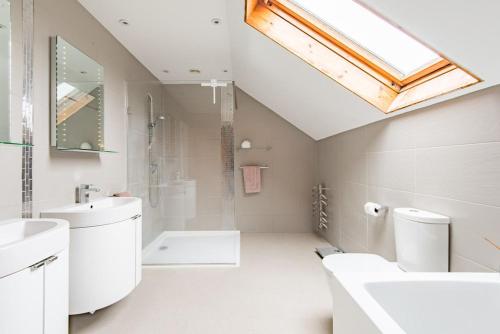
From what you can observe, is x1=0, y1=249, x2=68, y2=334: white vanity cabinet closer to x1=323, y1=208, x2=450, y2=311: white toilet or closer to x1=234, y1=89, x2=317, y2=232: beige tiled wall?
x1=323, y1=208, x2=450, y2=311: white toilet

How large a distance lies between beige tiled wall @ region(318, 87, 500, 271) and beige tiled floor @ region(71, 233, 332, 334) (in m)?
0.72

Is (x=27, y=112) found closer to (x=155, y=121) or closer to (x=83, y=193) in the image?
(x=83, y=193)

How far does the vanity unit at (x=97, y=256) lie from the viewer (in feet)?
5.32

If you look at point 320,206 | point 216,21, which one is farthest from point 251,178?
point 216,21

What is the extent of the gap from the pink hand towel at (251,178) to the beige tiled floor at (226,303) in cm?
128

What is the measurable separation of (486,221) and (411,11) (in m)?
1.06

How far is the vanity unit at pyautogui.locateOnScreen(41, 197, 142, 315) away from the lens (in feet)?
5.32

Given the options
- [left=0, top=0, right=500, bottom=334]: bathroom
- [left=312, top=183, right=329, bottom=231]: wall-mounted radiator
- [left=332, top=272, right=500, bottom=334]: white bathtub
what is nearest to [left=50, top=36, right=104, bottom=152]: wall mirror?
[left=0, top=0, right=500, bottom=334]: bathroom

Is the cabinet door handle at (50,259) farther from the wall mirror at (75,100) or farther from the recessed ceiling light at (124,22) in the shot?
the recessed ceiling light at (124,22)

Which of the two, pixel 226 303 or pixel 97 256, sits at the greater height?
pixel 97 256

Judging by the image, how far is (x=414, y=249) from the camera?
165cm

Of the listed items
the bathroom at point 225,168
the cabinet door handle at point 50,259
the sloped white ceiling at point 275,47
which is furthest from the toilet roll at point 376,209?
the cabinet door handle at point 50,259

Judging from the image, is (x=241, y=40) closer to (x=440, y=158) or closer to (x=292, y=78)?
(x=292, y=78)

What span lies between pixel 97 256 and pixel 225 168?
157cm
